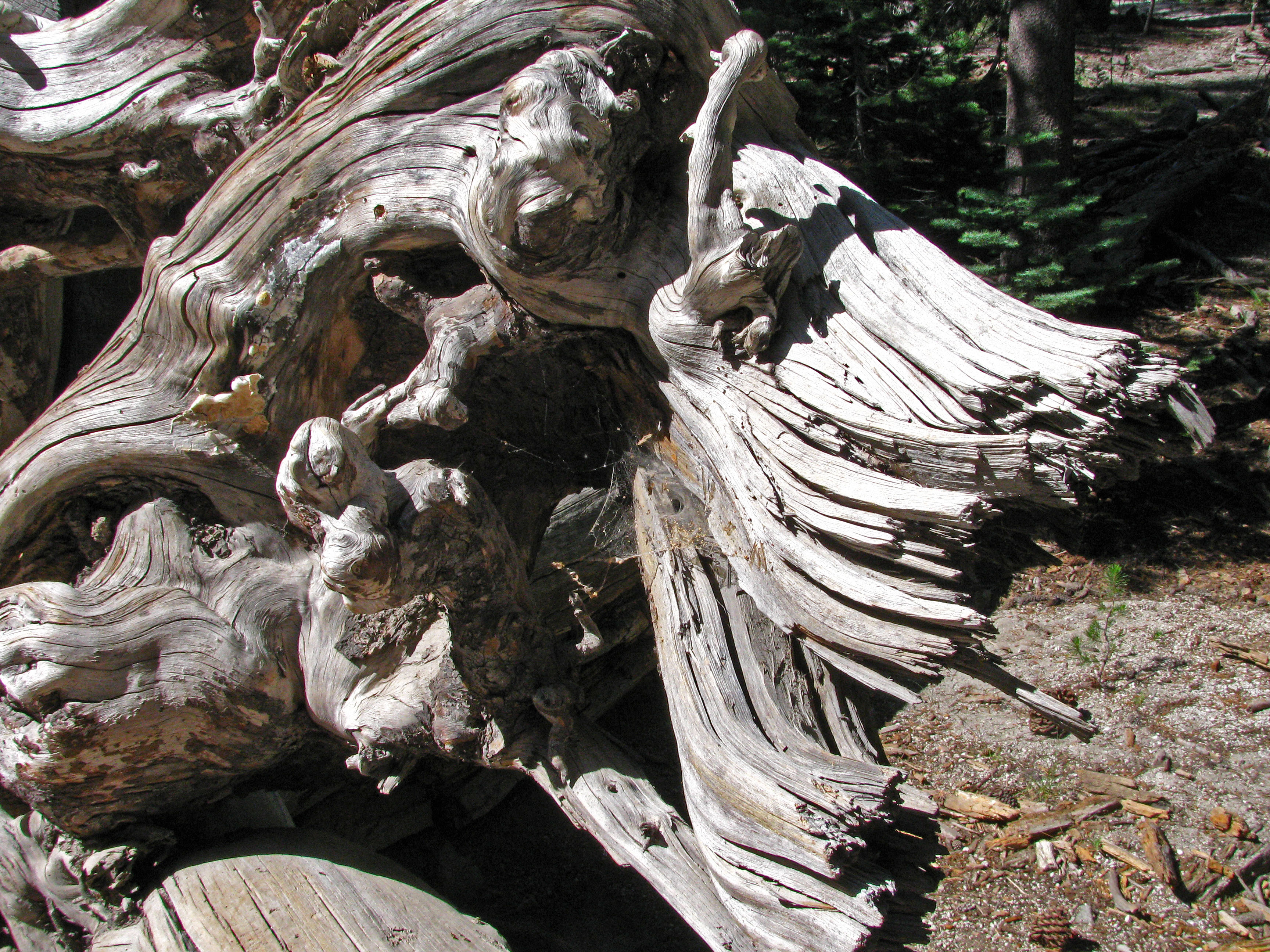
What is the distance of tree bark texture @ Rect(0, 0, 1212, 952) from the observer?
7.08 feet

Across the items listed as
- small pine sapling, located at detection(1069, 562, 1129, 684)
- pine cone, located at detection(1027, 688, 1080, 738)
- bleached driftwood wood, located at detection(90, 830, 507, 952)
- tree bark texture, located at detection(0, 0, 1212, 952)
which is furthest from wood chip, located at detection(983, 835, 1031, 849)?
bleached driftwood wood, located at detection(90, 830, 507, 952)

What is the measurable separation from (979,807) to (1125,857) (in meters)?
0.58

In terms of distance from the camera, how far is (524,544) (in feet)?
12.2

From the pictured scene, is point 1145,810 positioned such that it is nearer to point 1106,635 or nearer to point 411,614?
point 1106,635

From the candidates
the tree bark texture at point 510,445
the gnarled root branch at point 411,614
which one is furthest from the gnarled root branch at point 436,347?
the gnarled root branch at point 411,614

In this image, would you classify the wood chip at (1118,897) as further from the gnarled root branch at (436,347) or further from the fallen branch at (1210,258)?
the fallen branch at (1210,258)

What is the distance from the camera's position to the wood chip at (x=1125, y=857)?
3.48 m

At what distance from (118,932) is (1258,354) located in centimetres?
713

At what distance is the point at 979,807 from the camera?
3910 millimetres

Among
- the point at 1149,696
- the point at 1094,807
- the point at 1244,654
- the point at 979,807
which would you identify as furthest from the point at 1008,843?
the point at 1244,654

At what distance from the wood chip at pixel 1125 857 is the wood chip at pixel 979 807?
Result: 1.18 ft

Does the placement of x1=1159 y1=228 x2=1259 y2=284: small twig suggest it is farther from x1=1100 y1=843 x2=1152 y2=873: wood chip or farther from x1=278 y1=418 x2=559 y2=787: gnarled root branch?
x1=278 y1=418 x2=559 y2=787: gnarled root branch

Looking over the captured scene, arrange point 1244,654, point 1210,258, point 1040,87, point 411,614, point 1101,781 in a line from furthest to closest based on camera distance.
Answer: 1. point 1210,258
2. point 1040,87
3. point 1244,654
4. point 1101,781
5. point 411,614

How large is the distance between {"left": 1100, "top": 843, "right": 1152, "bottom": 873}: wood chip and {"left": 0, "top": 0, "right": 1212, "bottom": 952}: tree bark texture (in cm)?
169
